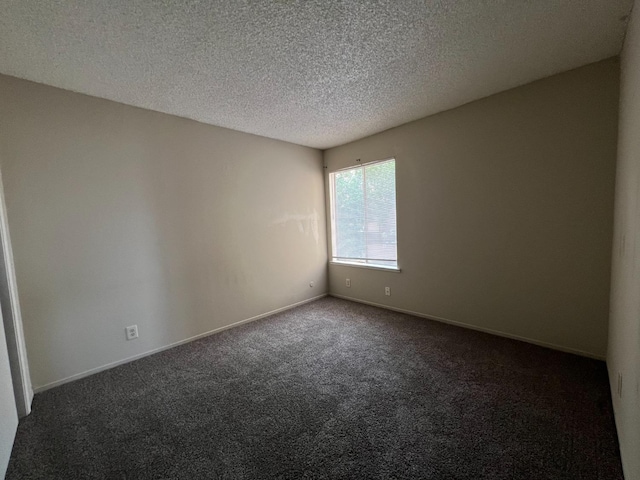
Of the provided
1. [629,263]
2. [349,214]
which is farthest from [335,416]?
[349,214]

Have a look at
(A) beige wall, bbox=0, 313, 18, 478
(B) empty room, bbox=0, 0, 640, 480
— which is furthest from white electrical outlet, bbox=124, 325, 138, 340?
(A) beige wall, bbox=0, 313, 18, 478

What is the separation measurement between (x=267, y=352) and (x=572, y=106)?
3.55 meters

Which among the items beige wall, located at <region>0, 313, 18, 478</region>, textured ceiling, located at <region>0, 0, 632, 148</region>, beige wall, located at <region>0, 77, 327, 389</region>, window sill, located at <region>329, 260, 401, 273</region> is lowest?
beige wall, located at <region>0, 313, 18, 478</region>

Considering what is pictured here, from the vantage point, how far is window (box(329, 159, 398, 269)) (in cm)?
378

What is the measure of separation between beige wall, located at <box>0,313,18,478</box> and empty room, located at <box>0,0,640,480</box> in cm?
3

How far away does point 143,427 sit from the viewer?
1795 millimetres

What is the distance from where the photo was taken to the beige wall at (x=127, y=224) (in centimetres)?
219

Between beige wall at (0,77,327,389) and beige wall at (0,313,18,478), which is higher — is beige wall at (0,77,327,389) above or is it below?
above

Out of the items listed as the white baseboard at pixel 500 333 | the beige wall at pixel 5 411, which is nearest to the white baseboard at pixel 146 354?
the beige wall at pixel 5 411

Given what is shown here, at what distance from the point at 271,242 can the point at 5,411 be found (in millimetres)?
2715

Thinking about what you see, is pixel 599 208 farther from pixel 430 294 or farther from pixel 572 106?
pixel 430 294

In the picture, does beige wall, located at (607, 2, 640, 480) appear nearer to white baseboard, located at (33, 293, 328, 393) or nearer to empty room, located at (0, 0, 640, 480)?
empty room, located at (0, 0, 640, 480)

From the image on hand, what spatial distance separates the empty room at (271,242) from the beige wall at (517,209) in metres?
0.02

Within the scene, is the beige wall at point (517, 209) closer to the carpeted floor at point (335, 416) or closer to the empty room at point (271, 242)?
the empty room at point (271, 242)
